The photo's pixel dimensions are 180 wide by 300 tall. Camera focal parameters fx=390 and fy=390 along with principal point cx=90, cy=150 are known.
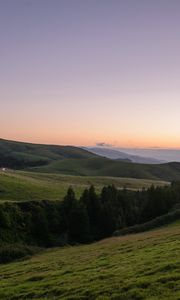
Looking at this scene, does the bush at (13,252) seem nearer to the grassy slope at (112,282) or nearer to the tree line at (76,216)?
the tree line at (76,216)

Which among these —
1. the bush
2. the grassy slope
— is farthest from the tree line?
the grassy slope

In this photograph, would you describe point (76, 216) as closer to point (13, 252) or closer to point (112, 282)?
point (13, 252)

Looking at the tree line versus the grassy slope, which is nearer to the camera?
the grassy slope

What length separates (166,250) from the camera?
30828 millimetres

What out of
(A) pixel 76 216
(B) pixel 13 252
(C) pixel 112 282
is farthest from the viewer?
(A) pixel 76 216

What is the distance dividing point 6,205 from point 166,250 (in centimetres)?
5040

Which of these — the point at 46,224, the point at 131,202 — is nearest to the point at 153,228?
the point at 46,224

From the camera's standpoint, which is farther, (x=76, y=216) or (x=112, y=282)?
(x=76, y=216)

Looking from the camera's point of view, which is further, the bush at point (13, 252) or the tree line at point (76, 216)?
the tree line at point (76, 216)

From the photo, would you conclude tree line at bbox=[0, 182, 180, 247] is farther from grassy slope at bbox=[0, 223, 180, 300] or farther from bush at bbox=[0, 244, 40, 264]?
grassy slope at bbox=[0, 223, 180, 300]

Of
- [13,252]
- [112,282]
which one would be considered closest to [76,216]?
[13,252]

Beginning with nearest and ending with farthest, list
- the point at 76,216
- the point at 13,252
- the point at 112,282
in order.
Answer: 1. the point at 112,282
2. the point at 13,252
3. the point at 76,216

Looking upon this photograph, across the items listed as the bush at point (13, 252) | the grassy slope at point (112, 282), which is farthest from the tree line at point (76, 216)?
the grassy slope at point (112, 282)

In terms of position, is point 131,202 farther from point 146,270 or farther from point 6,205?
point 146,270
